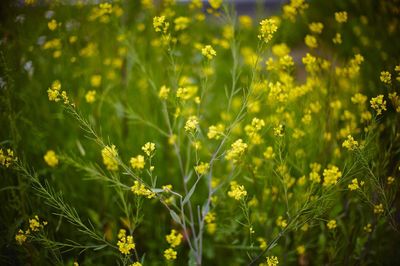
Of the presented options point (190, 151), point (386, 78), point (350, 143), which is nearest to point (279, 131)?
point (350, 143)

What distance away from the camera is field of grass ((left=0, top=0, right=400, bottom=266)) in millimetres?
1603

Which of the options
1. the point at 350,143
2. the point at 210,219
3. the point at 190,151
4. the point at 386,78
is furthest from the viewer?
the point at 190,151

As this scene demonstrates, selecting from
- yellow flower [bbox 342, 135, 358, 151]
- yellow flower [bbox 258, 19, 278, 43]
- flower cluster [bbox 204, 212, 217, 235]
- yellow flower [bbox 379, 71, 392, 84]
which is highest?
yellow flower [bbox 258, 19, 278, 43]

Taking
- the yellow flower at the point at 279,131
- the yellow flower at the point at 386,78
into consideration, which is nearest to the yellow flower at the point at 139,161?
the yellow flower at the point at 279,131

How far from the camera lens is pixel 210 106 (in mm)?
3230

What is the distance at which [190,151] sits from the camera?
248cm

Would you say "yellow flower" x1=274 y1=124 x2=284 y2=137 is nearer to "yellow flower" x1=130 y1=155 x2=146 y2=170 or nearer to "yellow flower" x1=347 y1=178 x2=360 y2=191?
"yellow flower" x1=347 y1=178 x2=360 y2=191

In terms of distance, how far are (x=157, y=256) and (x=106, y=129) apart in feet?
3.35

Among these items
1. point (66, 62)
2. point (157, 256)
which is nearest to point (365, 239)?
point (157, 256)

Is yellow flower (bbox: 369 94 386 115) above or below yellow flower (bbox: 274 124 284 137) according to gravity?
above

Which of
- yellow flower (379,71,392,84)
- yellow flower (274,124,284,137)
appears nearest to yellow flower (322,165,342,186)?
yellow flower (274,124,284,137)

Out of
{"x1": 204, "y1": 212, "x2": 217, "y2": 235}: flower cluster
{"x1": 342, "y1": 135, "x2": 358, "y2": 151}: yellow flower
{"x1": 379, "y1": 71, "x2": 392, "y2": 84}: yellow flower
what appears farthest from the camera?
{"x1": 204, "y1": 212, "x2": 217, "y2": 235}: flower cluster

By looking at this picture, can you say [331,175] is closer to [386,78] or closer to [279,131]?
[279,131]

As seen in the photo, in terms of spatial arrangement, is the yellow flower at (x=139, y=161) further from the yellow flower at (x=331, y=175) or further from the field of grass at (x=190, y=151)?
the yellow flower at (x=331, y=175)
